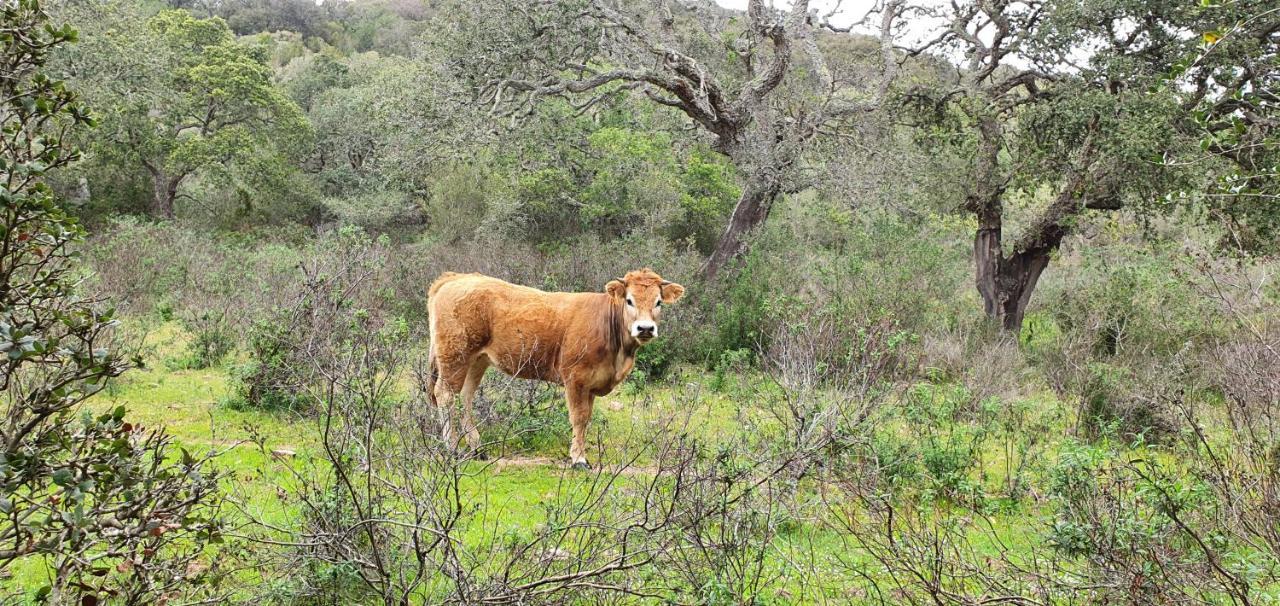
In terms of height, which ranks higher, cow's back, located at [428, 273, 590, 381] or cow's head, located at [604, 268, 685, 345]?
cow's head, located at [604, 268, 685, 345]

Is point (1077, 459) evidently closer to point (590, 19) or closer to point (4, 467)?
point (4, 467)

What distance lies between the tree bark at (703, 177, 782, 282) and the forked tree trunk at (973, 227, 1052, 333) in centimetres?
466

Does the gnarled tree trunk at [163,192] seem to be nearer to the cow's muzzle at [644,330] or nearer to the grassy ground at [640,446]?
the grassy ground at [640,446]

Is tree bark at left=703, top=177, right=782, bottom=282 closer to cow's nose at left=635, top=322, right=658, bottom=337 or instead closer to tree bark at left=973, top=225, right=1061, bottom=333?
tree bark at left=973, top=225, right=1061, bottom=333

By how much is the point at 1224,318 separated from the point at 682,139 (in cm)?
1152

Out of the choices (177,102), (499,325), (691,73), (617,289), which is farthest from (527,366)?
(177,102)

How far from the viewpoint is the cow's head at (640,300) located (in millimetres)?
7664

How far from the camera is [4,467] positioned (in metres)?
2.16

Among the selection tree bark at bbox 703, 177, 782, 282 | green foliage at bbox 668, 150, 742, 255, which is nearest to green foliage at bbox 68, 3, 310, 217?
green foliage at bbox 668, 150, 742, 255

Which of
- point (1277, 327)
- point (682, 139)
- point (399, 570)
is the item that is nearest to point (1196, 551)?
point (399, 570)

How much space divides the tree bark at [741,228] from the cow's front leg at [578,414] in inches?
289

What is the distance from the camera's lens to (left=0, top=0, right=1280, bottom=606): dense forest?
3.51 m

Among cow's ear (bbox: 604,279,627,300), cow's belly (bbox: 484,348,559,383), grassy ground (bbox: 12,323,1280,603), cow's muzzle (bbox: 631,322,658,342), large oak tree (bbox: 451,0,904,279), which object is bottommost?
grassy ground (bbox: 12,323,1280,603)

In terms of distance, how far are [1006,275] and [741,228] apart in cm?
570
